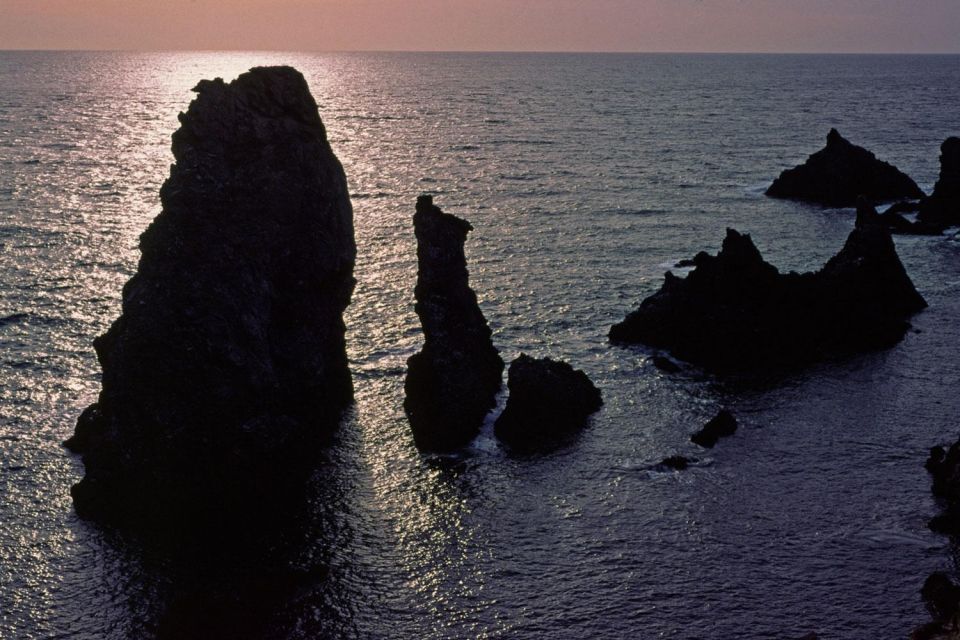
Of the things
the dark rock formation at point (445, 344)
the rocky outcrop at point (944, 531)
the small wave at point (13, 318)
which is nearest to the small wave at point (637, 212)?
the dark rock formation at point (445, 344)

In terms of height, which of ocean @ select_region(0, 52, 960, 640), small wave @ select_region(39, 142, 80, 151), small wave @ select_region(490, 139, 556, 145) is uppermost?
small wave @ select_region(490, 139, 556, 145)

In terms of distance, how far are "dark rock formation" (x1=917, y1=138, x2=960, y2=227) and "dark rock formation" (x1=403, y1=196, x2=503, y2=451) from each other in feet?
198

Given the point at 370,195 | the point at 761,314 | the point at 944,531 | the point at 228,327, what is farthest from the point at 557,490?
the point at 370,195

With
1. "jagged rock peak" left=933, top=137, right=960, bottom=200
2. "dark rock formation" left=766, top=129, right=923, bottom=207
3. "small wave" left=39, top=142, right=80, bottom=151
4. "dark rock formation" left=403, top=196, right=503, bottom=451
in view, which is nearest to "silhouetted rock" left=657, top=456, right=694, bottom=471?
"dark rock formation" left=403, top=196, right=503, bottom=451

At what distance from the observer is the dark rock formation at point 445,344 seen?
49.4m

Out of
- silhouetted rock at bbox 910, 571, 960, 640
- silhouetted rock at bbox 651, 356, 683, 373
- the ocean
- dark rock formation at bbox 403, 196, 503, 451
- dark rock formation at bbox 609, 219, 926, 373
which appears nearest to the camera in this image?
silhouetted rock at bbox 910, 571, 960, 640

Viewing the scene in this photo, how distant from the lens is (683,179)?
123062 mm

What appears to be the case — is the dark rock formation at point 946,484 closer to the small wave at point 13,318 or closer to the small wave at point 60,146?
the small wave at point 13,318

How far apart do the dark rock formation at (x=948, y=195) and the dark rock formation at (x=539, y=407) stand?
5787 centimetres

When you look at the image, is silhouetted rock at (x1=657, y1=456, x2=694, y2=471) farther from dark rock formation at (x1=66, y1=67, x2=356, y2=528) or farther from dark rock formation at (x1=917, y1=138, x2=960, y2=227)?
dark rock formation at (x1=917, y1=138, x2=960, y2=227)

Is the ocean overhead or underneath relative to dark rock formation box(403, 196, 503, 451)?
underneath

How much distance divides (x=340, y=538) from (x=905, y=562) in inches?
889

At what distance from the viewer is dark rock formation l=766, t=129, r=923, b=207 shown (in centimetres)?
10838

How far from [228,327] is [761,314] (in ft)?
107
